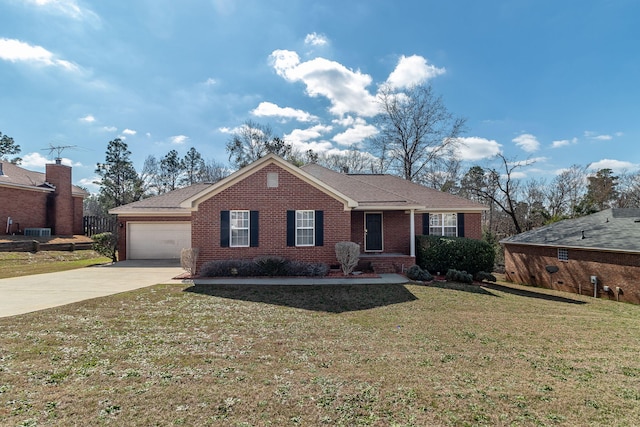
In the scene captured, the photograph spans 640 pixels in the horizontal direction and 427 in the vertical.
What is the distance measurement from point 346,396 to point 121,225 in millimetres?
17380

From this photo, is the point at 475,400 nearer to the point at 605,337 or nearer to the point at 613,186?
the point at 605,337

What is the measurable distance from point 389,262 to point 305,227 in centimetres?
401

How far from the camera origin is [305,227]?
12.5m

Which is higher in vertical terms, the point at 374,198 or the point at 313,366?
the point at 374,198

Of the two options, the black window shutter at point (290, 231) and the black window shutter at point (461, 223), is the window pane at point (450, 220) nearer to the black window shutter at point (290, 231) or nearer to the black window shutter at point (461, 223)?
the black window shutter at point (461, 223)

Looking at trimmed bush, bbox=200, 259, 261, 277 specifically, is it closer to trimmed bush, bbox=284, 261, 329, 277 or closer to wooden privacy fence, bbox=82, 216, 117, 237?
trimmed bush, bbox=284, 261, 329, 277

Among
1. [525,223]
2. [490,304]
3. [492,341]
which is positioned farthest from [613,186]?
[492,341]

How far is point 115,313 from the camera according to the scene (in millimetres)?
6949

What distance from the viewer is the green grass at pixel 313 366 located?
319cm

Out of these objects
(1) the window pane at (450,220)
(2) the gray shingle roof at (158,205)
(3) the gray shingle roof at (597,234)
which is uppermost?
(2) the gray shingle roof at (158,205)

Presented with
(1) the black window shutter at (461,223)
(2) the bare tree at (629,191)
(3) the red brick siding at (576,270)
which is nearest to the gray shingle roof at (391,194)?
(1) the black window shutter at (461,223)

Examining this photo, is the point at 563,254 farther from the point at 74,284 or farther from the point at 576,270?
the point at 74,284

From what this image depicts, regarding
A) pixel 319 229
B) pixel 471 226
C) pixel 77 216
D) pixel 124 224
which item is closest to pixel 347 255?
pixel 319 229

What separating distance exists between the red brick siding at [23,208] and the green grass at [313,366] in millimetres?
21279
